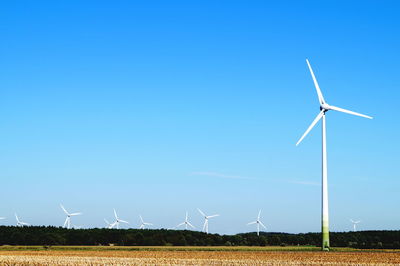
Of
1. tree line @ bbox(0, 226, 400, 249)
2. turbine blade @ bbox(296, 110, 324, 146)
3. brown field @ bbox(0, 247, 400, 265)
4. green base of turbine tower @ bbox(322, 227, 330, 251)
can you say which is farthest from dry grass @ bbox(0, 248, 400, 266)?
tree line @ bbox(0, 226, 400, 249)

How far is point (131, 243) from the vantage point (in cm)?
14250

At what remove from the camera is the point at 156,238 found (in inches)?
5664

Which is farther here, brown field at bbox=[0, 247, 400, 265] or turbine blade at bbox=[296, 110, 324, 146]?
turbine blade at bbox=[296, 110, 324, 146]

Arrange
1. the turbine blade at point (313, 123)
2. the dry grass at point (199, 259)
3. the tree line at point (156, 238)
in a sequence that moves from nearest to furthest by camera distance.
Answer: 1. the dry grass at point (199, 259)
2. the turbine blade at point (313, 123)
3. the tree line at point (156, 238)

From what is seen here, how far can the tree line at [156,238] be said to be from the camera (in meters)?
138

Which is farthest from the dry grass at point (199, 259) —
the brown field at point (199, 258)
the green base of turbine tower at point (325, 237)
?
the green base of turbine tower at point (325, 237)

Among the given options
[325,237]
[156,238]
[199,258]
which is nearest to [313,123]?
[325,237]

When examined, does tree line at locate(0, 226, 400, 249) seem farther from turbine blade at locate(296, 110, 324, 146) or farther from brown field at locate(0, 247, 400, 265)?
brown field at locate(0, 247, 400, 265)

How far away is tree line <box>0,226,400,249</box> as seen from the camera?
452ft

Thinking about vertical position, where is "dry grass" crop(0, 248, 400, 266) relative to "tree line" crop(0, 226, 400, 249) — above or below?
below

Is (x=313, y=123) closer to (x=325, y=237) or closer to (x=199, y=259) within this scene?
(x=325, y=237)

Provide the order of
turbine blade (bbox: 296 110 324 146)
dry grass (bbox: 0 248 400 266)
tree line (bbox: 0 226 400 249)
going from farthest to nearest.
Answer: tree line (bbox: 0 226 400 249) → turbine blade (bbox: 296 110 324 146) → dry grass (bbox: 0 248 400 266)

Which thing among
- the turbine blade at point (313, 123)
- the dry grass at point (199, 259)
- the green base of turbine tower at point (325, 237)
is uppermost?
the turbine blade at point (313, 123)

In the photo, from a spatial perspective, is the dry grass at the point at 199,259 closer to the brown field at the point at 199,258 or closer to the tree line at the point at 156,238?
the brown field at the point at 199,258
